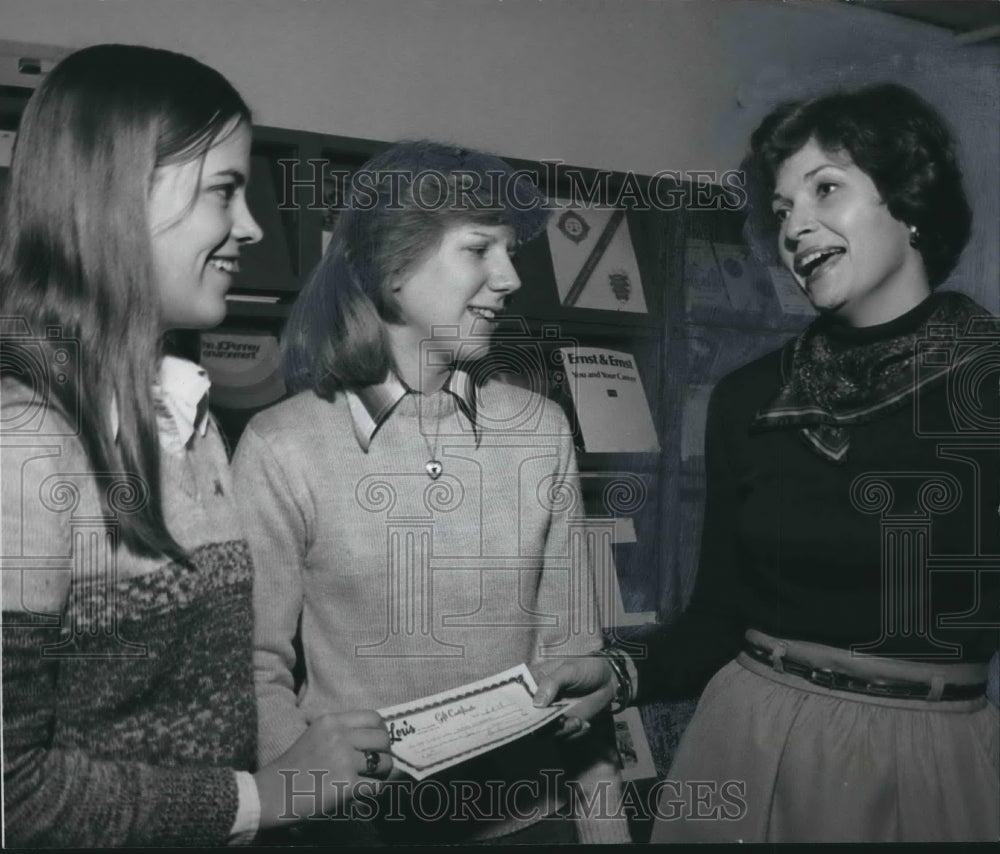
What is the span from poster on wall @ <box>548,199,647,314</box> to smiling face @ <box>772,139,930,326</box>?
1.14ft

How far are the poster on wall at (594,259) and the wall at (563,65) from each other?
0.41 ft

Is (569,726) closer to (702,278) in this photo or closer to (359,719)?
(359,719)

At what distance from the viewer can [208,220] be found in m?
2.19

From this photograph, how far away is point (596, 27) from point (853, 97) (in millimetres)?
608

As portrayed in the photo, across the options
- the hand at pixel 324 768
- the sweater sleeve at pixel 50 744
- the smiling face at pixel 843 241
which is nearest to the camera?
the sweater sleeve at pixel 50 744

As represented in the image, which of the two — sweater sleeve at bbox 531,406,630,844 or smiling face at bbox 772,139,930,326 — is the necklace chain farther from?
smiling face at bbox 772,139,930,326

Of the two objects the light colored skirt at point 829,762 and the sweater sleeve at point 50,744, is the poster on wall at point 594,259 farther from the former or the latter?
the sweater sleeve at point 50,744

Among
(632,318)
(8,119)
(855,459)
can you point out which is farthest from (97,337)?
(855,459)

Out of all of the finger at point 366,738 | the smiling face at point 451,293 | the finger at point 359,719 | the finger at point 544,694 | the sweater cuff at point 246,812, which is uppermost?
the smiling face at point 451,293

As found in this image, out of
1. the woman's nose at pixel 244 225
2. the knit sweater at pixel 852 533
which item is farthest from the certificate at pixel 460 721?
the woman's nose at pixel 244 225

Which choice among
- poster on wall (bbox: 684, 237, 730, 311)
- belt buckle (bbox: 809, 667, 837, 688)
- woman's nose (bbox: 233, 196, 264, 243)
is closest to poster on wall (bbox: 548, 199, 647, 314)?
poster on wall (bbox: 684, 237, 730, 311)

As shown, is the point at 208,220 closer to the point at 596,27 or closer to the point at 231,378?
the point at 231,378

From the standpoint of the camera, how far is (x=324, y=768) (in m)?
2.20

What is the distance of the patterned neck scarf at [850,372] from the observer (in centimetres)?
239
